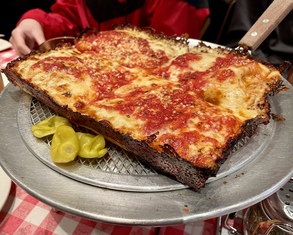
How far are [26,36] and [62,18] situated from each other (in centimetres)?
43

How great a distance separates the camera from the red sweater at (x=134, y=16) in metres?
2.63

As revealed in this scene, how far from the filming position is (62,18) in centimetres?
265

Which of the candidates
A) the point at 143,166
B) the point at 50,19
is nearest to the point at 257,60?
the point at 143,166

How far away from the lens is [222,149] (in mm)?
1029

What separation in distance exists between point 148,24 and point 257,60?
1.63m

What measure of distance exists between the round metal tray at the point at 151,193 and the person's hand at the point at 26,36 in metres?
1.21

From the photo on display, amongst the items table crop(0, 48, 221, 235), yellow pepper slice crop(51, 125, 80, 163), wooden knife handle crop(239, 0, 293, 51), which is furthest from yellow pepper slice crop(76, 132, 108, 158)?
wooden knife handle crop(239, 0, 293, 51)

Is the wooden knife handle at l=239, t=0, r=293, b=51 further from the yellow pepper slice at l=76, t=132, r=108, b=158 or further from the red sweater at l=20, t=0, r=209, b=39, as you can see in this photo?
the red sweater at l=20, t=0, r=209, b=39

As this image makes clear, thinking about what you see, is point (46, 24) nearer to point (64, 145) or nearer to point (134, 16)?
point (134, 16)

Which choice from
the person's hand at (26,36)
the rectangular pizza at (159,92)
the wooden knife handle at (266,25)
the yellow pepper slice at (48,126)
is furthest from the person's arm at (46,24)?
the wooden knife handle at (266,25)

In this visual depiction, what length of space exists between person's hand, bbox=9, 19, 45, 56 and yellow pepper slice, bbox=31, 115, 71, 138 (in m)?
1.14

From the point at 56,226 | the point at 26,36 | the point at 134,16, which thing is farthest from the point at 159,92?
the point at 134,16

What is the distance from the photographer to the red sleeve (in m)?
2.54

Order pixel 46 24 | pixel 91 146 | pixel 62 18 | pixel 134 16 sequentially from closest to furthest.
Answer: pixel 91 146, pixel 46 24, pixel 62 18, pixel 134 16
